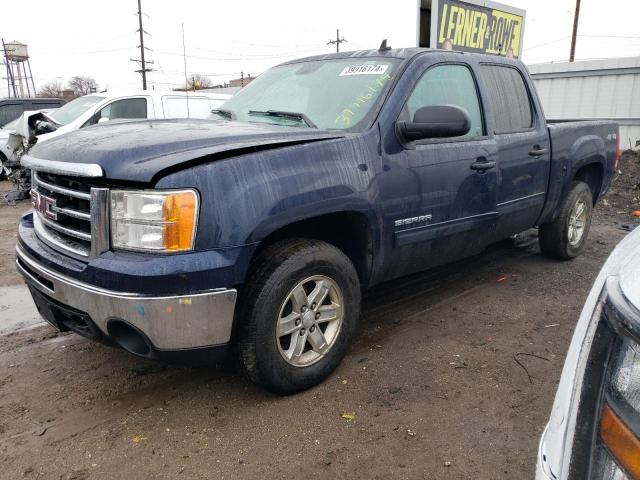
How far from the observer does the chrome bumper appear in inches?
92.4

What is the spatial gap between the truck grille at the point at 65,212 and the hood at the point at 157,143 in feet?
0.42

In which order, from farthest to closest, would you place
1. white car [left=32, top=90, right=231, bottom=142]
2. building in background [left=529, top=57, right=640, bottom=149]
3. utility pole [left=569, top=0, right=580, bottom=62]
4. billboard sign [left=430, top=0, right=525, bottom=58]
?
utility pole [left=569, top=0, right=580, bottom=62] < building in background [left=529, top=57, right=640, bottom=149] < white car [left=32, top=90, right=231, bottom=142] < billboard sign [left=430, top=0, right=525, bottom=58]

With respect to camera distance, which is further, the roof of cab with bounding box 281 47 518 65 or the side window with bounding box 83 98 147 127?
the side window with bounding box 83 98 147 127

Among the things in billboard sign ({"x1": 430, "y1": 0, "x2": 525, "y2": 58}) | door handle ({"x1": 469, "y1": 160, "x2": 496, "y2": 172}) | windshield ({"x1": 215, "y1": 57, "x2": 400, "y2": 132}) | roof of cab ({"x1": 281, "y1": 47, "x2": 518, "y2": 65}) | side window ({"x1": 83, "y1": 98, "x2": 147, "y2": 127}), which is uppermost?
billboard sign ({"x1": 430, "y1": 0, "x2": 525, "y2": 58})

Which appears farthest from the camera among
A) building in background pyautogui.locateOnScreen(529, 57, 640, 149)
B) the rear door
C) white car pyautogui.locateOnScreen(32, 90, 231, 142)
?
building in background pyautogui.locateOnScreen(529, 57, 640, 149)

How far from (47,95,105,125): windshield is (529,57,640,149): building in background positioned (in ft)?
30.6

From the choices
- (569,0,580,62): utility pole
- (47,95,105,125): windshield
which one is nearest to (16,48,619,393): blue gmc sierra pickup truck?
(47,95,105,125): windshield

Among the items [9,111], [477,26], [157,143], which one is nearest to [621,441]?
[157,143]

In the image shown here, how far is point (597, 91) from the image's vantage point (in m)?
11.8

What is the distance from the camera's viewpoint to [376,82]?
342 cm

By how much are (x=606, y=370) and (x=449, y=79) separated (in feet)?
10.1

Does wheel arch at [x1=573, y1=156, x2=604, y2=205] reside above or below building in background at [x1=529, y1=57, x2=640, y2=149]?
below

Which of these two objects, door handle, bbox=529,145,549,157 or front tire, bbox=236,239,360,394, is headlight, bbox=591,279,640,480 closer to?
front tire, bbox=236,239,360,394

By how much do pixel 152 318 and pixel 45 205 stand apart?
3.49 feet
